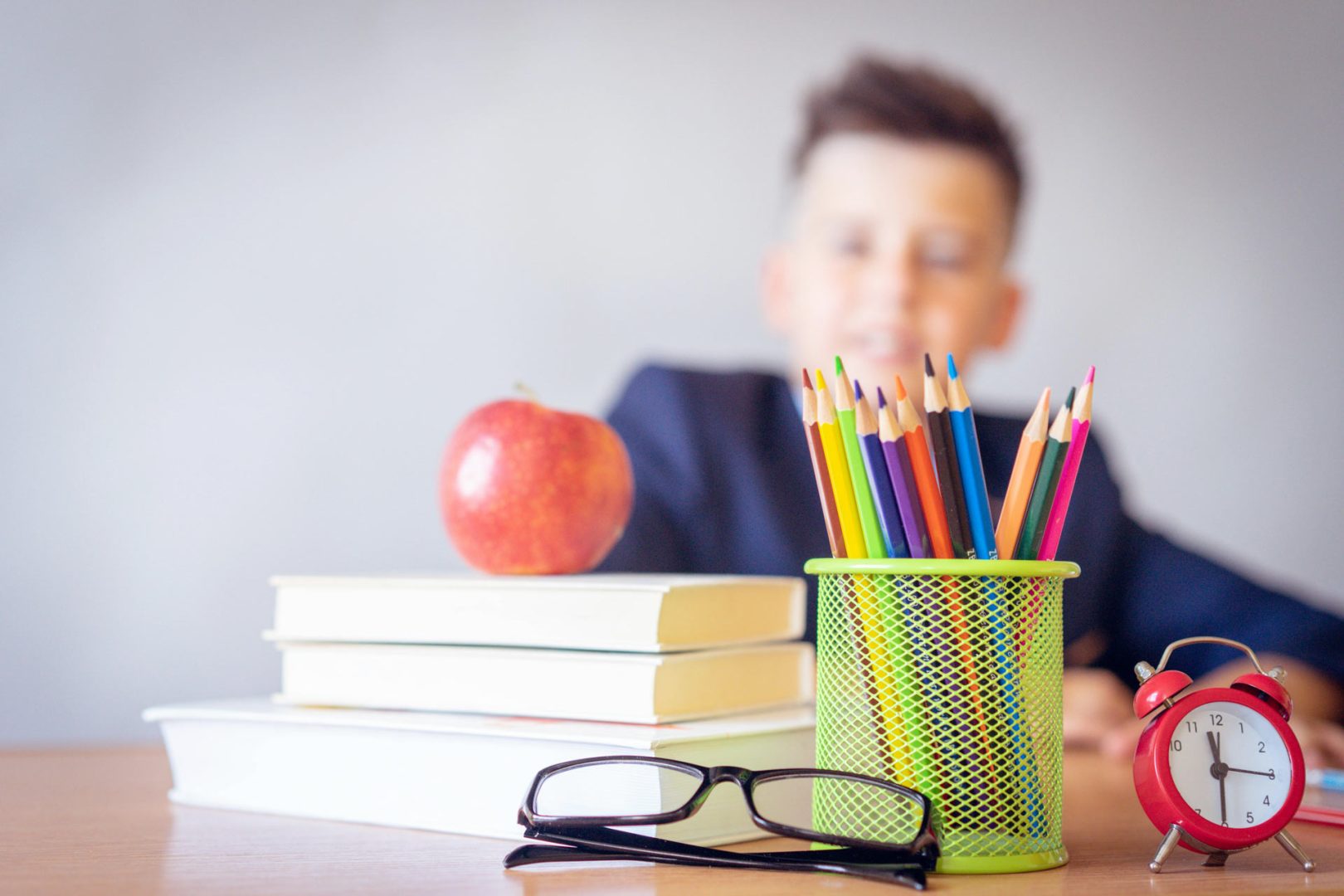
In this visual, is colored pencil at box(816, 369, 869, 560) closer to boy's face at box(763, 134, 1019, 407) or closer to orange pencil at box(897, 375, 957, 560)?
orange pencil at box(897, 375, 957, 560)

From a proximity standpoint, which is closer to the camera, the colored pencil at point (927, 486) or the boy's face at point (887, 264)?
the colored pencil at point (927, 486)

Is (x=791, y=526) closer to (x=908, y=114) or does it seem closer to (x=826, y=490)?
(x=908, y=114)

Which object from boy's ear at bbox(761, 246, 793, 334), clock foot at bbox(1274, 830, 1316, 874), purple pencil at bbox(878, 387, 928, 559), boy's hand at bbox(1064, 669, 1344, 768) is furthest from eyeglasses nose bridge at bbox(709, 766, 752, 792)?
boy's ear at bbox(761, 246, 793, 334)

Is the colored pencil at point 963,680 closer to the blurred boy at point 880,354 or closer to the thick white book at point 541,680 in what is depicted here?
the thick white book at point 541,680

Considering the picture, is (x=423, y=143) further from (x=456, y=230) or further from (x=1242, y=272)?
(x=1242, y=272)

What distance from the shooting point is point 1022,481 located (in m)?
0.44

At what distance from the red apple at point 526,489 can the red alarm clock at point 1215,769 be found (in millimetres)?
281

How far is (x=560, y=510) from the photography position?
589 mm

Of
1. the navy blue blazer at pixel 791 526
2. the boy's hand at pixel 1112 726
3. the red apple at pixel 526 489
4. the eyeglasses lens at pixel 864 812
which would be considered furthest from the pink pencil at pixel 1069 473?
the navy blue blazer at pixel 791 526

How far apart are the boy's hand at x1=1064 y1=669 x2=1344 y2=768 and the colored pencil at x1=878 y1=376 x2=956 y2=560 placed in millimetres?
469

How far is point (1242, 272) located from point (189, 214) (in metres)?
1.16

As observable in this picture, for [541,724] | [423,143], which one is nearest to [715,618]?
[541,724]

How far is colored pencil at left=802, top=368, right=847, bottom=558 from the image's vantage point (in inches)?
17.6

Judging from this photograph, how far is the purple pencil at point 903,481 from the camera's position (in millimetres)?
431
